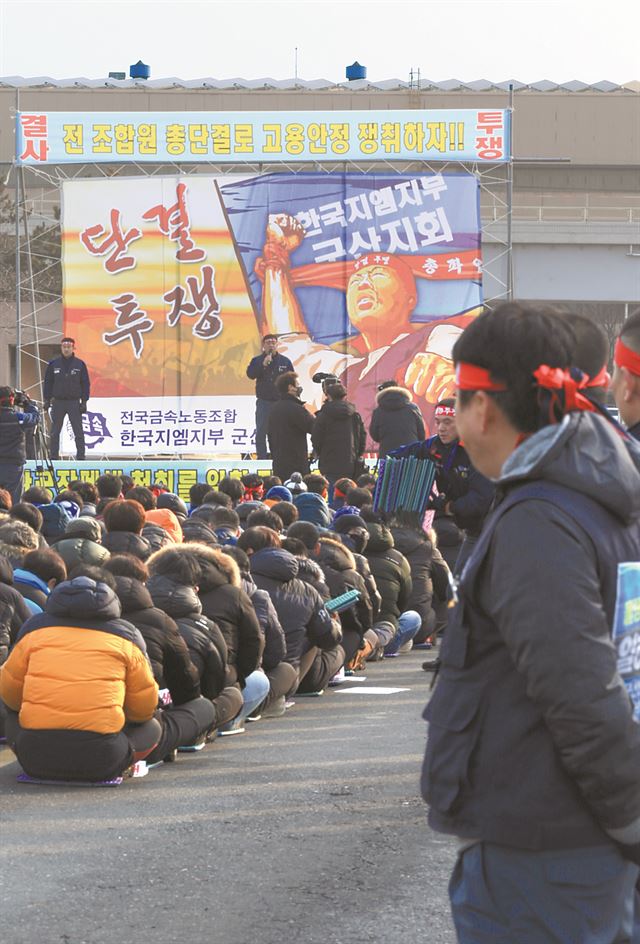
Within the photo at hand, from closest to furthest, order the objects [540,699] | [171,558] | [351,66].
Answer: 1. [540,699]
2. [171,558]
3. [351,66]

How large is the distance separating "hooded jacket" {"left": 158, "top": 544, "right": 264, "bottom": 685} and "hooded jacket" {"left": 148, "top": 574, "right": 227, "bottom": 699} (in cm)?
19

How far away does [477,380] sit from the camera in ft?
8.25

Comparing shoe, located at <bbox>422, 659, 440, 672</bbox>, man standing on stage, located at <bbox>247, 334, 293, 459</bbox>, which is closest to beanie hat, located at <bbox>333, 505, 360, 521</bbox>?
shoe, located at <bbox>422, 659, 440, 672</bbox>

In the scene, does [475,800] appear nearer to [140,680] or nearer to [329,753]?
[140,680]

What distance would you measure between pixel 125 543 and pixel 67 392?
1181cm

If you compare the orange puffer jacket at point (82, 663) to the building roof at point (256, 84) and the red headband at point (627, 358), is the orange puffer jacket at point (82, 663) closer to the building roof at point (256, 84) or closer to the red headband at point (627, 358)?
the red headband at point (627, 358)

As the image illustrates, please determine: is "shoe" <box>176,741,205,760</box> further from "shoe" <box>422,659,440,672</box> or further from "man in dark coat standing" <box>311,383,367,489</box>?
"man in dark coat standing" <box>311,383,367,489</box>

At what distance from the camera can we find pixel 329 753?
25.5 ft

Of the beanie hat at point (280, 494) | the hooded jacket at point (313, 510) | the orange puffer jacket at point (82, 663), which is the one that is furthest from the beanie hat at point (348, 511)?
the orange puffer jacket at point (82, 663)

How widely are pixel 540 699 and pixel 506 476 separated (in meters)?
0.34

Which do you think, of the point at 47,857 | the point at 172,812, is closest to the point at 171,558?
the point at 172,812

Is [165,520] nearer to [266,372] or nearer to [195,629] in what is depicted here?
[195,629]

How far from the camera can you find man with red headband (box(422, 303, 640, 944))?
235cm

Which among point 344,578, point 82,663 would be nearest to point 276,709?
point 344,578
